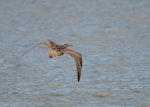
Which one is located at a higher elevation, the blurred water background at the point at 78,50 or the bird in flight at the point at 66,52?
the blurred water background at the point at 78,50

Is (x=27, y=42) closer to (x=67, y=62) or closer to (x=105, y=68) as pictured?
(x=67, y=62)

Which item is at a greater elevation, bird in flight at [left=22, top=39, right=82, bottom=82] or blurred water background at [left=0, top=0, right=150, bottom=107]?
blurred water background at [left=0, top=0, right=150, bottom=107]

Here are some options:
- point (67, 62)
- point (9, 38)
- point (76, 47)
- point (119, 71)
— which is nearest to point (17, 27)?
point (9, 38)

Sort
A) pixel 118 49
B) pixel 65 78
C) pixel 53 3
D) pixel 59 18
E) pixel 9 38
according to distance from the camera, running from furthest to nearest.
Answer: pixel 53 3
pixel 59 18
pixel 9 38
pixel 118 49
pixel 65 78

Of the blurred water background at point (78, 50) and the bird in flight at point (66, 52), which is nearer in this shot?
the bird in flight at point (66, 52)

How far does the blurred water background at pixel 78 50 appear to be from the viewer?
13.3 m

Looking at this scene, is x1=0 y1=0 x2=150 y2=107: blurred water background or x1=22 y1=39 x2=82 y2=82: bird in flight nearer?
x1=22 y1=39 x2=82 y2=82: bird in flight

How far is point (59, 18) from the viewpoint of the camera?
2289cm

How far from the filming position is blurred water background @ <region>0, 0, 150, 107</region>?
1331cm

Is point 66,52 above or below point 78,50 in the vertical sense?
below

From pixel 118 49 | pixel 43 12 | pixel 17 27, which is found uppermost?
pixel 43 12

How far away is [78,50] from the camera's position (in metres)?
18.0

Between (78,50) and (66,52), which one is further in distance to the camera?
(78,50)

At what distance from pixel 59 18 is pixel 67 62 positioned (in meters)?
6.20
